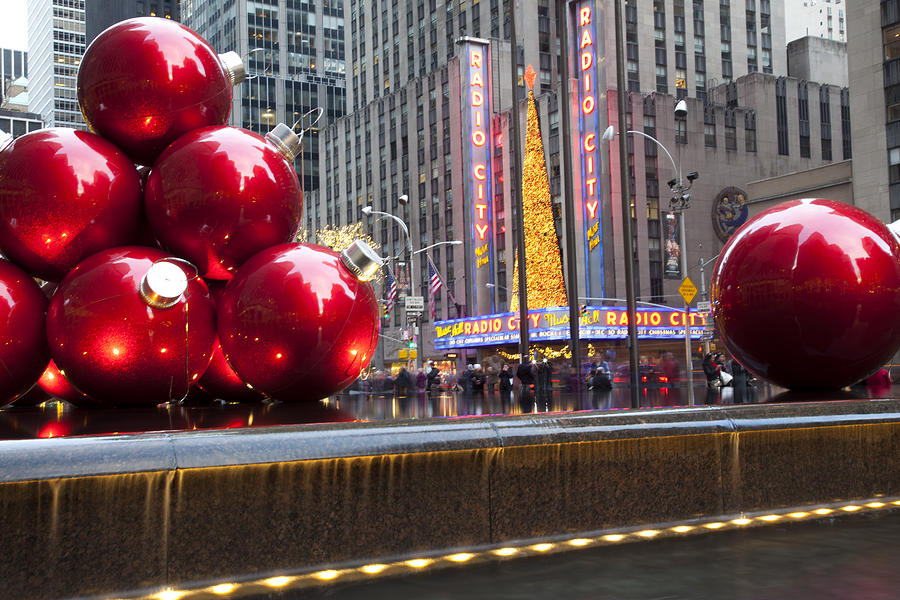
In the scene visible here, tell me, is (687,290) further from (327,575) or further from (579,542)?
(327,575)

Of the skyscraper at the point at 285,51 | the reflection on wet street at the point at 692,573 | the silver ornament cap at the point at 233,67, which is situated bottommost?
the reflection on wet street at the point at 692,573

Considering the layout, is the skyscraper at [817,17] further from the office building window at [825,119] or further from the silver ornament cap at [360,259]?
the silver ornament cap at [360,259]

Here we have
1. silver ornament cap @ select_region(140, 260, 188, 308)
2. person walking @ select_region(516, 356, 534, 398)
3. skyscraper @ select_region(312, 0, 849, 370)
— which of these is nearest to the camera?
silver ornament cap @ select_region(140, 260, 188, 308)

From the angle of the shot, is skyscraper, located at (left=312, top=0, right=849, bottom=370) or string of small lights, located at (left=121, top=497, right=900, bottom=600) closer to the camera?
string of small lights, located at (left=121, top=497, right=900, bottom=600)

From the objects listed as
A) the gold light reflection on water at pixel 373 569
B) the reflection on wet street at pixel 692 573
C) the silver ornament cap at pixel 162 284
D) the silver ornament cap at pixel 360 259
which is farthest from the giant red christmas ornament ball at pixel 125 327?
the reflection on wet street at pixel 692 573

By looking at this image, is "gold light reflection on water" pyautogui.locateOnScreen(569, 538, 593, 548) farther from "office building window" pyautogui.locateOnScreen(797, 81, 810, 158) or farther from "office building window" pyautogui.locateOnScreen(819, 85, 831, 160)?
"office building window" pyautogui.locateOnScreen(819, 85, 831, 160)

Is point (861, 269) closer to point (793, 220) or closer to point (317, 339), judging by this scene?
point (793, 220)

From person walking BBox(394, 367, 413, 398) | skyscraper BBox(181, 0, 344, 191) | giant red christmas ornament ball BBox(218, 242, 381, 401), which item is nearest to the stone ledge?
giant red christmas ornament ball BBox(218, 242, 381, 401)

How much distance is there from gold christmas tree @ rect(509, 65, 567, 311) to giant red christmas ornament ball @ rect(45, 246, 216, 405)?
42694 millimetres

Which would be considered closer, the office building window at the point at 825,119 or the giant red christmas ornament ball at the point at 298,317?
the giant red christmas ornament ball at the point at 298,317

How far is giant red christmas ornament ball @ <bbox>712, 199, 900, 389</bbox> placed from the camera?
688cm

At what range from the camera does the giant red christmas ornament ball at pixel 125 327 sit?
19.1 ft

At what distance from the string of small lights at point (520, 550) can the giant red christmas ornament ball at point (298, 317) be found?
1746mm

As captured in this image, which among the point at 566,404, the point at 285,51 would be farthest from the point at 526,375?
the point at 285,51
